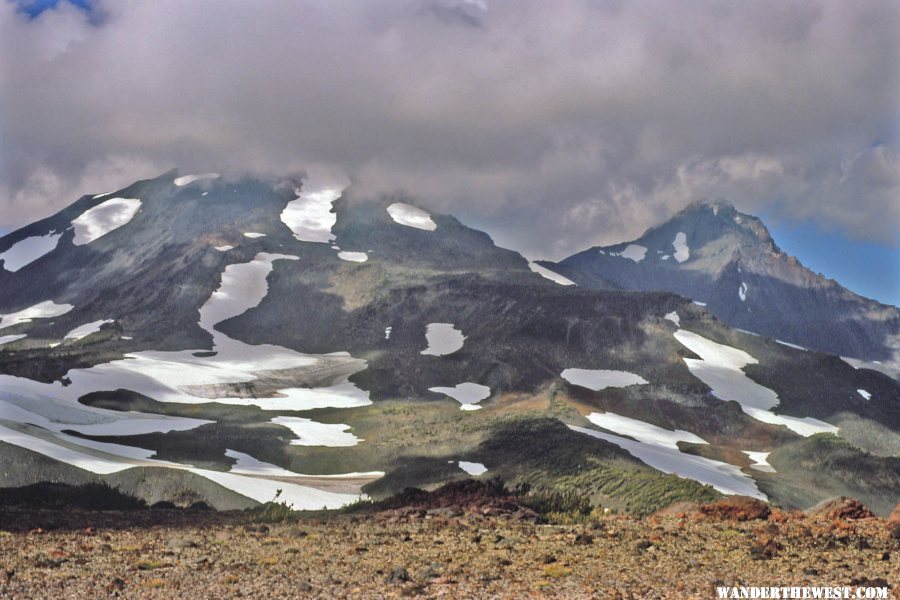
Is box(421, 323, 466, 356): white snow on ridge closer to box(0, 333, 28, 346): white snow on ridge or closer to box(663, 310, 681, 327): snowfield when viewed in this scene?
box(663, 310, 681, 327): snowfield

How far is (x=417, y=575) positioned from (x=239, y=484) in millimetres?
30623

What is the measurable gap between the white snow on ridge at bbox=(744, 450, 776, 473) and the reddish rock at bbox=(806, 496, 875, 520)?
56.5 metres

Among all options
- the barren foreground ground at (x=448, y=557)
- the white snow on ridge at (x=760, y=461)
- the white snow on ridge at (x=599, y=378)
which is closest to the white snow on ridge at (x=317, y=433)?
the white snow on ridge at (x=599, y=378)

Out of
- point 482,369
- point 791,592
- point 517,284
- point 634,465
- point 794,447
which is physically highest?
point 517,284

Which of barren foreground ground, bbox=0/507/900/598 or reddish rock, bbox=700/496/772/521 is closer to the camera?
barren foreground ground, bbox=0/507/900/598

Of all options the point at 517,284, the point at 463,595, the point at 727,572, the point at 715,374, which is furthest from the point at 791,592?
the point at 517,284

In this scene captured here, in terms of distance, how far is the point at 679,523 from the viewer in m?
24.2

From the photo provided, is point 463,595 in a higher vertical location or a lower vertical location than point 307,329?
lower

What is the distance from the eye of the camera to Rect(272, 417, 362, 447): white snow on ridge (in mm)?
85375

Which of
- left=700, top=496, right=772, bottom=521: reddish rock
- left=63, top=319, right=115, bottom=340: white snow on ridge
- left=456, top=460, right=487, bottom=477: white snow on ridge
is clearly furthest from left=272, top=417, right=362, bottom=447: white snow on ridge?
left=63, top=319, right=115, bottom=340: white snow on ridge

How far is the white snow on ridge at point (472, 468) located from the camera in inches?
2306

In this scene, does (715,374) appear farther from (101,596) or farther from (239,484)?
(101,596)

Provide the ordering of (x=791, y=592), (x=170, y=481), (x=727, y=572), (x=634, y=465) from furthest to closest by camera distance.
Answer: (x=634, y=465)
(x=170, y=481)
(x=727, y=572)
(x=791, y=592)

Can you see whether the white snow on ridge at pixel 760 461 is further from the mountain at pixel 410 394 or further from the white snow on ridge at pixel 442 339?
the white snow on ridge at pixel 442 339
